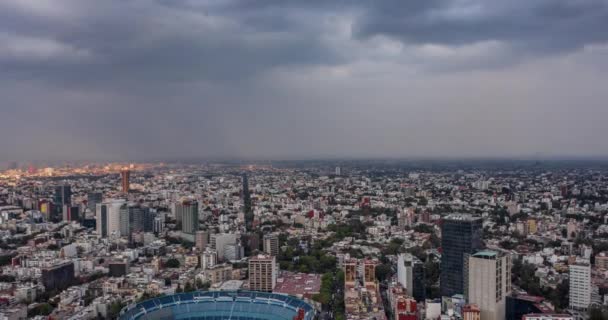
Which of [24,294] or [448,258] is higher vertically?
[448,258]

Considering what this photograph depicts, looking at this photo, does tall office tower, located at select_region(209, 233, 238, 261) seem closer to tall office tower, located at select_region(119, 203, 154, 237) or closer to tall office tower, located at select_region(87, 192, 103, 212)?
tall office tower, located at select_region(119, 203, 154, 237)

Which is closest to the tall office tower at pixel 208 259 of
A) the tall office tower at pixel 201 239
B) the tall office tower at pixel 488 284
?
the tall office tower at pixel 201 239

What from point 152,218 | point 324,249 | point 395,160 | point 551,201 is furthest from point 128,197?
point 395,160

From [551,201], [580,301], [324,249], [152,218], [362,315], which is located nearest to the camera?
[362,315]

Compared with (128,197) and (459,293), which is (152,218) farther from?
(459,293)

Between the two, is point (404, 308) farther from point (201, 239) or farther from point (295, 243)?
point (201, 239)

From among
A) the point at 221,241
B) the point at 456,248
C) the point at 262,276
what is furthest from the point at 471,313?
the point at 221,241
